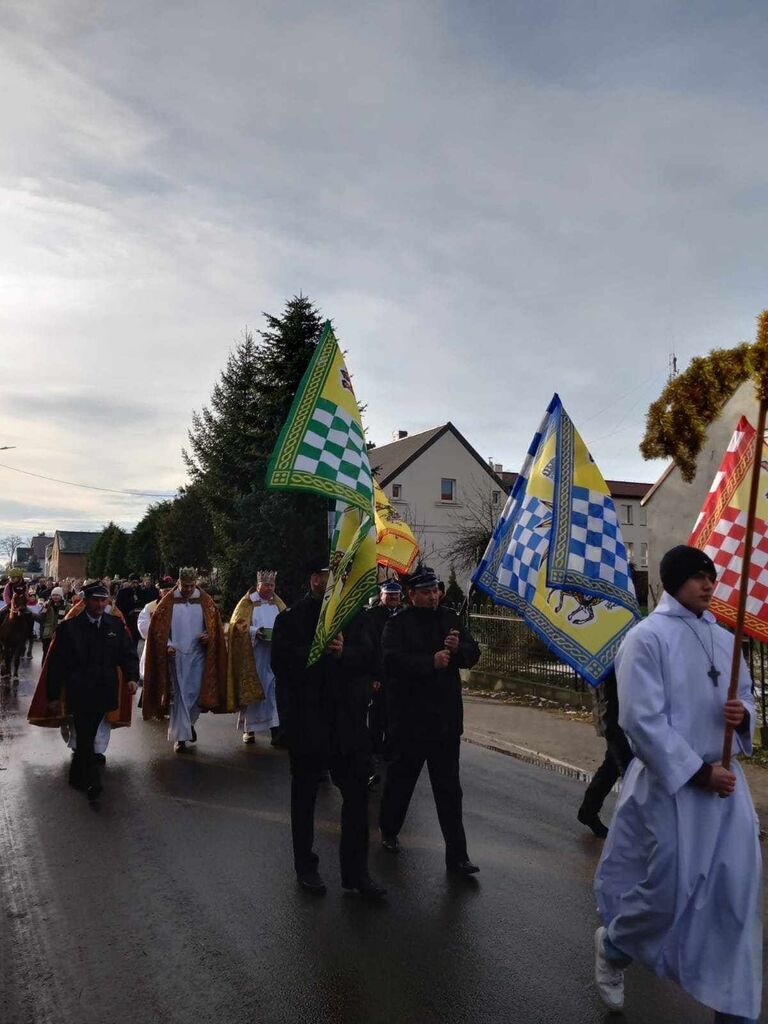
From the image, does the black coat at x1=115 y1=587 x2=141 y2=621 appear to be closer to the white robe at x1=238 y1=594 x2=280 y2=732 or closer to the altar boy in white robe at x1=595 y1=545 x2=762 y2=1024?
the white robe at x1=238 y1=594 x2=280 y2=732

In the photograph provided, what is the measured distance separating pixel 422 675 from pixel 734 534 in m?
2.78

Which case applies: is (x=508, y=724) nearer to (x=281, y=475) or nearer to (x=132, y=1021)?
(x=281, y=475)

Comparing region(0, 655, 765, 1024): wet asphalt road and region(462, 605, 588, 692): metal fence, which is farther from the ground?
region(462, 605, 588, 692): metal fence

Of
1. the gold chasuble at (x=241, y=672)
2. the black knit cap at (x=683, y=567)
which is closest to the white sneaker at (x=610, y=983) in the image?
the black knit cap at (x=683, y=567)

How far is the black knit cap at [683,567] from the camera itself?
11.8ft

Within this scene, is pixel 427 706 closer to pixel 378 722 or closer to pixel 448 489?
pixel 378 722

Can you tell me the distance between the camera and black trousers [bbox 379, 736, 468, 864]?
5355mm

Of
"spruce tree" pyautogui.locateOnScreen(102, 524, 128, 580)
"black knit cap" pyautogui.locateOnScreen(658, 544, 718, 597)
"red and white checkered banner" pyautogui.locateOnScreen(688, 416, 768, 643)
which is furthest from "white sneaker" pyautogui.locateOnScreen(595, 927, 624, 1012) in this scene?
"spruce tree" pyautogui.locateOnScreen(102, 524, 128, 580)

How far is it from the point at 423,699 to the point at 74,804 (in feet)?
11.0

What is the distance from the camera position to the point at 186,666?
9617 mm

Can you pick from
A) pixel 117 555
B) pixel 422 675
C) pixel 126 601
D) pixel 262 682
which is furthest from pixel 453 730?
pixel 117 555

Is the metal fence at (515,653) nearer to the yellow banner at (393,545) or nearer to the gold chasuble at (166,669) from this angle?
the yellow banner at (393,545)

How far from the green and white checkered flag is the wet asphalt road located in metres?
2.33

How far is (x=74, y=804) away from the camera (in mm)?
6984
